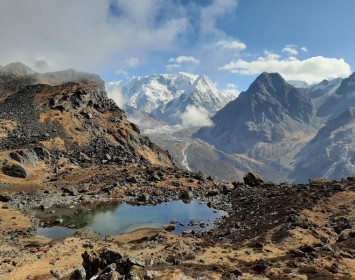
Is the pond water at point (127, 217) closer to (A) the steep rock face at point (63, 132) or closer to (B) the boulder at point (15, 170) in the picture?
(B) the boulder at point (15, 170)

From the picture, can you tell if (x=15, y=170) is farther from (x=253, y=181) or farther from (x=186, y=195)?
(x=253, y=181)

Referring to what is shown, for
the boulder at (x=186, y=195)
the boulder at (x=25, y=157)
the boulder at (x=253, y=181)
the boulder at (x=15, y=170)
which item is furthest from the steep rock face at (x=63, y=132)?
the boulder at (x=253, y=181)

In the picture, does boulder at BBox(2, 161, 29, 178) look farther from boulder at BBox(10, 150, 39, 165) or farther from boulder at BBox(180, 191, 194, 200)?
boulder at BBox(180, 191, 194, 200)

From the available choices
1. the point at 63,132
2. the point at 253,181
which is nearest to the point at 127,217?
the point at 253,181

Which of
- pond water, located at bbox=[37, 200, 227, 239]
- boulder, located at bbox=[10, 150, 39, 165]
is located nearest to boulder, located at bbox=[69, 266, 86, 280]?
pond water, located at bbox=[37, 200, 227, 239]

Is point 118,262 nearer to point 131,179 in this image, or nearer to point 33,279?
point 33,279
